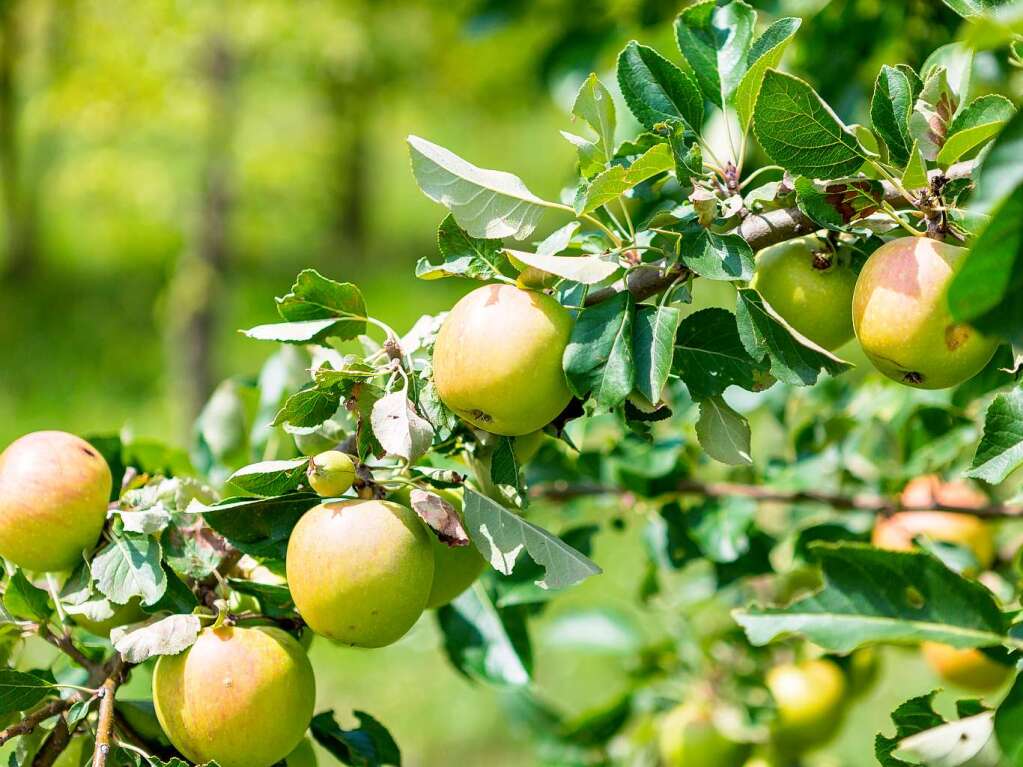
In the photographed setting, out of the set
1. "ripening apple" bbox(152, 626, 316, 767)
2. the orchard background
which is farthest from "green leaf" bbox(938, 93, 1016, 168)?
"ripening apple" bbox(152, 626, 316, 767)

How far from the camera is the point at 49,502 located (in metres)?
0.81

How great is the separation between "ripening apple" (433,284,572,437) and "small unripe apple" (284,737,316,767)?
33cm

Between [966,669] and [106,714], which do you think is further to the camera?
[966,669]

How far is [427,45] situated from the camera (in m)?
5.70

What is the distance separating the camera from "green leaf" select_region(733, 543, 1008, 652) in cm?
66

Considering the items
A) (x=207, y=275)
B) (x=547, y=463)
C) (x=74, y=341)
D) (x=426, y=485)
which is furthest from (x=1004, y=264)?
A: (x=74, y=341)

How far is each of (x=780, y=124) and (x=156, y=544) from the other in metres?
0.53

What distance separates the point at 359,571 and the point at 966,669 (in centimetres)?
91

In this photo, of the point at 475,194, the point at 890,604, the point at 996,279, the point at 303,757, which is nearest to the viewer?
the point at 996,279

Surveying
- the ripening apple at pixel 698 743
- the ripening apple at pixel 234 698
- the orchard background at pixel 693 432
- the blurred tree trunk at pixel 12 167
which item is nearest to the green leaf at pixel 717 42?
the orchard background at pixel 693 432

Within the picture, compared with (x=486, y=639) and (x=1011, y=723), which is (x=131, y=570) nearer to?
(x=486, y=639)

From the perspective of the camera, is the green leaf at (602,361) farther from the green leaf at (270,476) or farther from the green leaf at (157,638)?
the green leaf at (157,638)

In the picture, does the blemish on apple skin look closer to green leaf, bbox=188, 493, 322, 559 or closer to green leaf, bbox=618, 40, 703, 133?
→ green leaf, bbox=618, 40, 703, 133

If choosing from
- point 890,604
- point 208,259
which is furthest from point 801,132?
point 208,259
